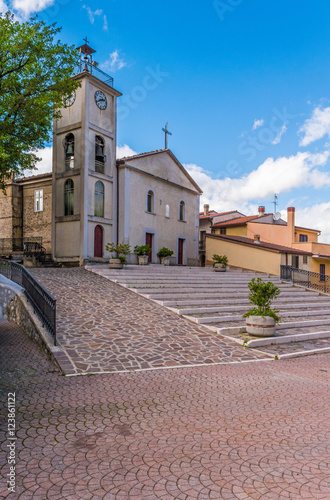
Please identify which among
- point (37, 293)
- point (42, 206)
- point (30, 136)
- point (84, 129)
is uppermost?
point (84, 129)

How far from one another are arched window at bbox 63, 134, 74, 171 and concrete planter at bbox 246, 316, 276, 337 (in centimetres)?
1739

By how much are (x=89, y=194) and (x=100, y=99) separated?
22.4ft

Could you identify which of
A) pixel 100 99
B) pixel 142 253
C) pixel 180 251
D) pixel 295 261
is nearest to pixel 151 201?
pixel 142 253

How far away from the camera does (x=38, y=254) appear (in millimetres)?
22656

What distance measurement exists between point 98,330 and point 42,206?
1834 cm

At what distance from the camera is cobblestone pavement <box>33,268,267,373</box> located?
7.32 metres

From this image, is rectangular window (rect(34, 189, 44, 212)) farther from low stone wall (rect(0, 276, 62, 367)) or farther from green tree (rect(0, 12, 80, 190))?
low stone wall (rect(0, 276, 62, 367))

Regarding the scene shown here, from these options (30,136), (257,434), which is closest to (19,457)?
(257,434)

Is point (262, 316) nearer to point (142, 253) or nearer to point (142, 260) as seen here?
point (142, 260)

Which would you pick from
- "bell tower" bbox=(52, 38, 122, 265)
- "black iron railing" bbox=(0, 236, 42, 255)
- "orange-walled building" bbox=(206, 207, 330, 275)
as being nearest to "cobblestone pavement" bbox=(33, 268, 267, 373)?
"bell tower" bbox=(52, 38, 122, 265)

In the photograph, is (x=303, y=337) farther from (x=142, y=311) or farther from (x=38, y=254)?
(x=38, y=254)

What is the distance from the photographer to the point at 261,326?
382 inches

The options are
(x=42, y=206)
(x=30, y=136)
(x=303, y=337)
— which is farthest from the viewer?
(x=42, y=206)

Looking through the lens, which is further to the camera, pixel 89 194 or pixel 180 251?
pixel 180 251
